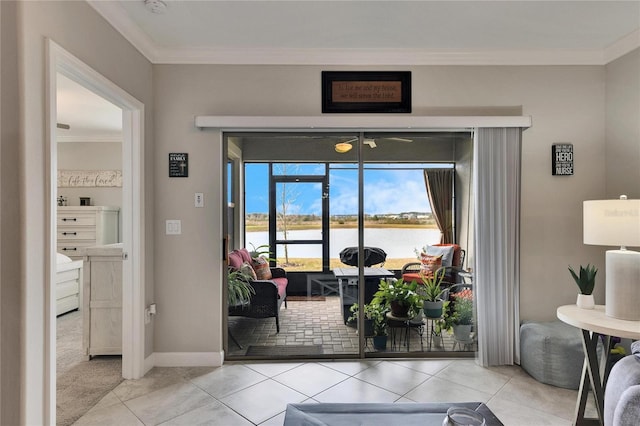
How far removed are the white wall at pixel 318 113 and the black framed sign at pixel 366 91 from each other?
9 cm

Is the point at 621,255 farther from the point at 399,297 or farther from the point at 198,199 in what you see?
the point at 198,199

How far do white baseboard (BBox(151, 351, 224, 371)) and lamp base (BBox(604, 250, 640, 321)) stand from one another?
2821 millimetres

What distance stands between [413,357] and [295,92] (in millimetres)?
2557

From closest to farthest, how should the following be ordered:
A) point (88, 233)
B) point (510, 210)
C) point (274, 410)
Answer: point (274, 410) < point (510, 210) < point (88, 233)

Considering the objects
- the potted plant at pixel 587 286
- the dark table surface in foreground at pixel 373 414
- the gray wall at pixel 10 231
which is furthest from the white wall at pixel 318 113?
the dark table surface in foreground at pixel 373 414

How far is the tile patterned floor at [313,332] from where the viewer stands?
312 centimetres

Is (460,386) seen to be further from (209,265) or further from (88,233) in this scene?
(88,233)

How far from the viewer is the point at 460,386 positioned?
8.47ft

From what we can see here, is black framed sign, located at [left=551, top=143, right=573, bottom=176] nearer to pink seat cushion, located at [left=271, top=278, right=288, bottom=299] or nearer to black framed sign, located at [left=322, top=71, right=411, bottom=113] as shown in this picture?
black framed sign, located at [left=322, top=71, right=411, bottom=113]

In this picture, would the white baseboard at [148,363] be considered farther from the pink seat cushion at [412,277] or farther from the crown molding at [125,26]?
the crown molding at [125,26]

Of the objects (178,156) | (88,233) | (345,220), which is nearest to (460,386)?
(345,220)

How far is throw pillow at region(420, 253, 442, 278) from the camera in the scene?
3.17m

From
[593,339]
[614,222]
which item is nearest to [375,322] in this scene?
[593,339]

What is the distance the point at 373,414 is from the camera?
153 cm
